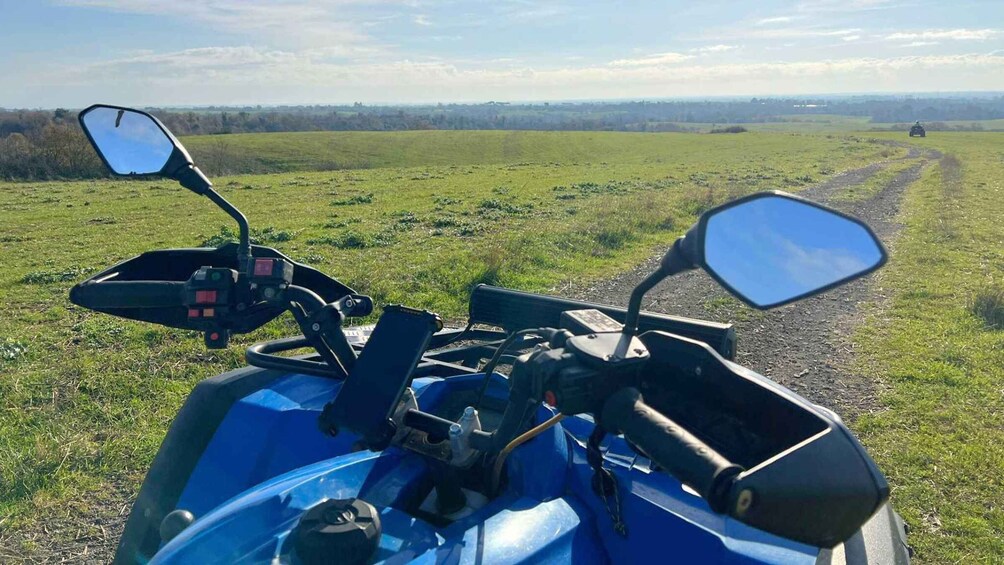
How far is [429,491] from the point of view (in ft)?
5.97

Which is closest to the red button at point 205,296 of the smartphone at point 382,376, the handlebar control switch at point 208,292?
the handlebar control switch at point 208,292

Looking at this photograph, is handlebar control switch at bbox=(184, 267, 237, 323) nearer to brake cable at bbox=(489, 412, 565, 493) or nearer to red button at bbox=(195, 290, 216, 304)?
red button at bbox=(195, 290, 216, 304)

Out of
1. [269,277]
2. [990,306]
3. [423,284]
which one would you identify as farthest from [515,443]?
[990,306]

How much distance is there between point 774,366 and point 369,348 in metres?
5.56

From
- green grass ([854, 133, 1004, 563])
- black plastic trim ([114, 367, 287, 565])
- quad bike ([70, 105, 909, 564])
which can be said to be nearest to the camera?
quad bike ([70, 105, 909, 564])

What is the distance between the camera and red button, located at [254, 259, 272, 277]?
6.72 ft

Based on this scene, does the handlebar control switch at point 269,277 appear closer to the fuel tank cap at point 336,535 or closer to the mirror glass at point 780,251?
the fuel tank cap at point 336,535

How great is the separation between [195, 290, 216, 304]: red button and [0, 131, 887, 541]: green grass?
2.88 m

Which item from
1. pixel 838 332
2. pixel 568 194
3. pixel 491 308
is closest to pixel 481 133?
pixel 568 194

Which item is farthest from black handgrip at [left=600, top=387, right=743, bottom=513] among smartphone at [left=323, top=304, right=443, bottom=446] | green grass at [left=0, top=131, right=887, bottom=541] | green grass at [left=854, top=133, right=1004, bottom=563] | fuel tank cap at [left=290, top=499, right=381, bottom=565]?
green grass at [left=0, top=131, right=887, bottom=541]

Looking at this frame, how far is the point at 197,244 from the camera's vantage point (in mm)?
13461

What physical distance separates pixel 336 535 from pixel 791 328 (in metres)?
7.48

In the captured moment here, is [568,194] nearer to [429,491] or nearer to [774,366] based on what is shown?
[774,366]

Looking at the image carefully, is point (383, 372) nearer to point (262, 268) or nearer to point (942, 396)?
point (262, 268)
